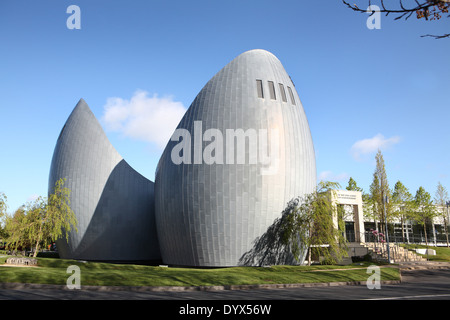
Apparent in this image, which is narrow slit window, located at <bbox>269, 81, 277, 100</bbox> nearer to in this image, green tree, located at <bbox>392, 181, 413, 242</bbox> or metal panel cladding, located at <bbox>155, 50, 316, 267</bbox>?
metal panel cladding, located at <bbox>155, 50, 316, 267</bbox>

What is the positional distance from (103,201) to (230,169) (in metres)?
16.1

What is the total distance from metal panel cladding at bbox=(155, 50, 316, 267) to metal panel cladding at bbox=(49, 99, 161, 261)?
7266 mm

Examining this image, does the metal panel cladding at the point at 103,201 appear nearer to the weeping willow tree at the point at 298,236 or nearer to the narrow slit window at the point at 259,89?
the weeping willow tree at the point at 298,236

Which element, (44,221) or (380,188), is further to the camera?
(380,188)

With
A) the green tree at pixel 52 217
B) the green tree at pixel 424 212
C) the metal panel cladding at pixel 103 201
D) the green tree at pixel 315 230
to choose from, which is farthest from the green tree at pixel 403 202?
the green tree at pixel 52 217

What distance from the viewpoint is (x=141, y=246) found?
36.8 metres

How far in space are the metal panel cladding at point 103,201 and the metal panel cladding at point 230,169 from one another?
286 inches

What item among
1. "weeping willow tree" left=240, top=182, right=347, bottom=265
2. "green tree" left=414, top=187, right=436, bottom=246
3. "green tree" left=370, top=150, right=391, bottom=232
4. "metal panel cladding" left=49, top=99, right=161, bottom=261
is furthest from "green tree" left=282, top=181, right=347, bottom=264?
"green tree" left=414, top=187, right=436, bottom=246

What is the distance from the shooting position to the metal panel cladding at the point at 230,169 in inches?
1051

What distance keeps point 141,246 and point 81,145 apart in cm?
1237

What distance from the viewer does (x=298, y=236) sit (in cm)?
2784
